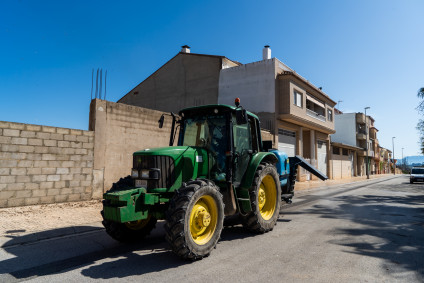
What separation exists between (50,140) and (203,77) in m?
15.9

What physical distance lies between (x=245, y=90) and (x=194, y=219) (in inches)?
729

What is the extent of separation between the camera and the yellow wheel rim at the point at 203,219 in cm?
415

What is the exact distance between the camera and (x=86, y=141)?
9070mm

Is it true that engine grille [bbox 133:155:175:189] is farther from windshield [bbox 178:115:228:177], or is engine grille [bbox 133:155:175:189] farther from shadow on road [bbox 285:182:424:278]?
shadow on road [bbox 285:182:424:278]

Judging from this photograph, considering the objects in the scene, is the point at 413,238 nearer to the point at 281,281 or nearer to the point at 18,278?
the point at 281,281

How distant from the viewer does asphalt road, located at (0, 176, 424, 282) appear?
346 centimetres

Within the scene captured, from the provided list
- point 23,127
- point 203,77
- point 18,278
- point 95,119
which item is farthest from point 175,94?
point 18,278

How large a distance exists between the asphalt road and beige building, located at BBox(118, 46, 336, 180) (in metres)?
15.0

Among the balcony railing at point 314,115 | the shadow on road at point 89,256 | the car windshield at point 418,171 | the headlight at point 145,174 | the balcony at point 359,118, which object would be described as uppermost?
the balcony at point 359,118

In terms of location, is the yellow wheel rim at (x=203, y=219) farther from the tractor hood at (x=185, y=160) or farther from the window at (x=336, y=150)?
the window at (x=336, y=150)

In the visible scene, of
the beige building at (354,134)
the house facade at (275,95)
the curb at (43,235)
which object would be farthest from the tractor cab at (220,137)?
the beige building at (354,134)

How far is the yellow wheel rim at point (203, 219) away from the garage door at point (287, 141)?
17.4 metres

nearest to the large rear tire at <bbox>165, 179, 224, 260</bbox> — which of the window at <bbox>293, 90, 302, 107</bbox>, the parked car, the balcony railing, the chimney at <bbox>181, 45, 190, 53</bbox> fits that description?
the window at <bbox>293, 90, 302, 107</bbox>

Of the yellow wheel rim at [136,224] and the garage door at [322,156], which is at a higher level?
the garage door at [322,156]
